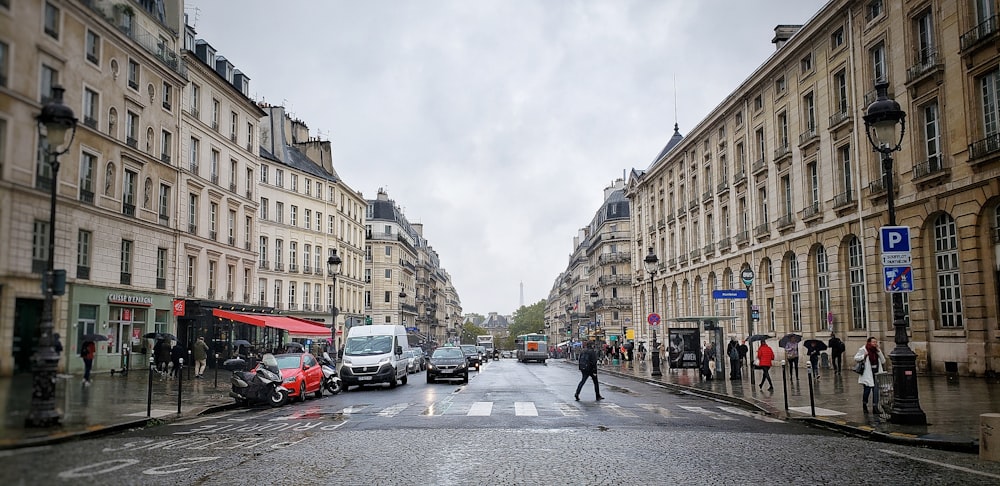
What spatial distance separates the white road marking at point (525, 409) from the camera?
1639 centimetres

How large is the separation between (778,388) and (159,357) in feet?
77.1

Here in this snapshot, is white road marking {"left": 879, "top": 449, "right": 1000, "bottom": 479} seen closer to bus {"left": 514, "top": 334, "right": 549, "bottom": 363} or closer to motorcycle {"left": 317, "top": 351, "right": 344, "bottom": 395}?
motorcycle {"left": 317, "top": 351, "right": 344, "bottom": 395}

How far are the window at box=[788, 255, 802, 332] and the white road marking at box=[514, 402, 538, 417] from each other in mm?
26411

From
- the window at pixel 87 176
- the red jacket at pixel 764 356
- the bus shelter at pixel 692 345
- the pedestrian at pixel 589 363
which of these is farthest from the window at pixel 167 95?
the bus shelter at pixel 692 345

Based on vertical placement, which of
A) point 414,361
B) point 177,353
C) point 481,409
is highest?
point 177,353

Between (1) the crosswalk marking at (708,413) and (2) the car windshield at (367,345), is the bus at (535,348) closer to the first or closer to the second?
(2) the car windshield at (367,345)

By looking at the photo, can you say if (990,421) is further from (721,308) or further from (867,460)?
(721,308)

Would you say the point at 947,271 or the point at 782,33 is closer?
the point at 947,271

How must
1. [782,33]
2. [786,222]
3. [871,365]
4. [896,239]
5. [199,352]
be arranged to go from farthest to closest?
[782,33] → [786,222] → [871,365] → [896,239] → [199,352]

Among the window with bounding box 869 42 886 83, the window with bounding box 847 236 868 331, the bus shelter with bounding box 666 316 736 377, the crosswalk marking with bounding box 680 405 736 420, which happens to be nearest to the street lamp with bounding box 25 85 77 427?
the crosswalk marking with bounding box 680 405 736 420

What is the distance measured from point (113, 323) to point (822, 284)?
131 feet

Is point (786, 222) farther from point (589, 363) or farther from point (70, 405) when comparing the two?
point (70, 405)

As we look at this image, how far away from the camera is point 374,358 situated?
91.8ft

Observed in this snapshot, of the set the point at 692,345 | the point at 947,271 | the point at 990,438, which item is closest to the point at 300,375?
the point at 990,438
